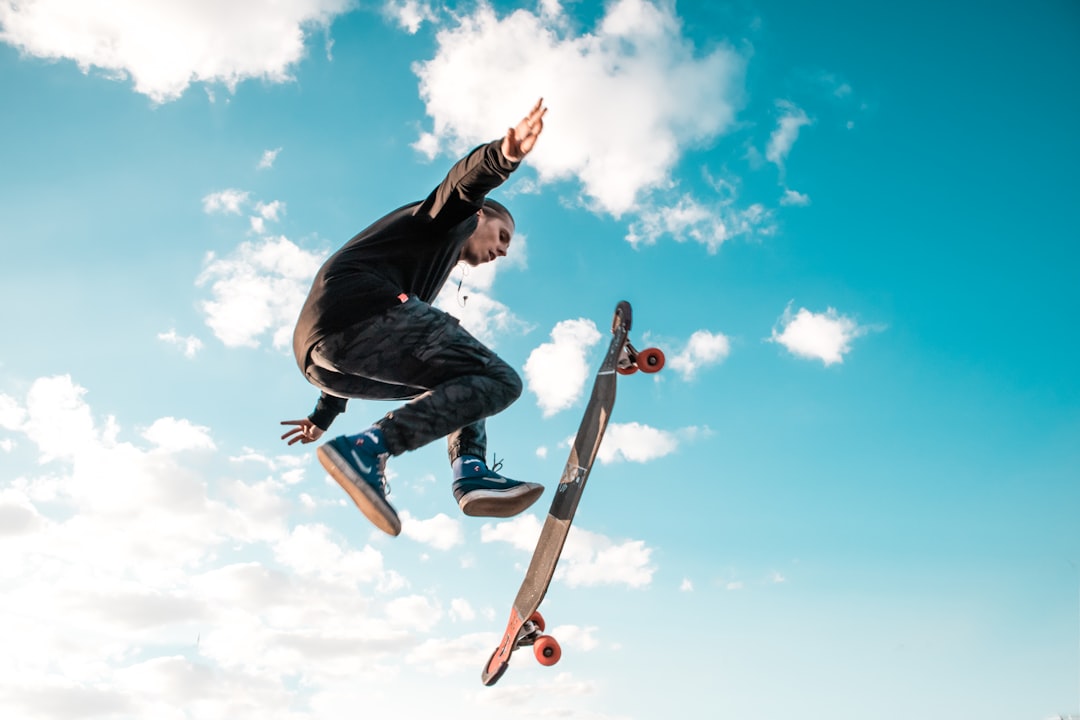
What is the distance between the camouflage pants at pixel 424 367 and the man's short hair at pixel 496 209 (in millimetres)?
926

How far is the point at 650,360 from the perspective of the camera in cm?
621

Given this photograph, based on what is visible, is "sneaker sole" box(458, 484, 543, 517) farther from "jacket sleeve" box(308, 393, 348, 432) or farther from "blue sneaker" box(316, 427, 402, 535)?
"jacket sleeve" box(308, 393, 348, 432)

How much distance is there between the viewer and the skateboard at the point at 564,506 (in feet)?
19.7

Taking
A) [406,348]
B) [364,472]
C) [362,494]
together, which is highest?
[406,348]

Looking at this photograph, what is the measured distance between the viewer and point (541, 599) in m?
6.00

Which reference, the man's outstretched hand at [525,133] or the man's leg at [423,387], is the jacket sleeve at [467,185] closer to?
the man's outstretched hand at [525,133]

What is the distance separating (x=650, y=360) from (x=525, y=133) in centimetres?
249

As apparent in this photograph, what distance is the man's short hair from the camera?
548 centimetres

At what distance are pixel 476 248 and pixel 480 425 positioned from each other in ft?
4.13

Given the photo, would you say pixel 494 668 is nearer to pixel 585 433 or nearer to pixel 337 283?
pixel 585 433

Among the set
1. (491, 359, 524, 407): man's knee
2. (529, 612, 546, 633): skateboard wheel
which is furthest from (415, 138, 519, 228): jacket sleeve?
Result: (529, 612, 546, 633): skateboard wheel

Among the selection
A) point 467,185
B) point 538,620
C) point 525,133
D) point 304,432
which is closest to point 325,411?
point 304,432

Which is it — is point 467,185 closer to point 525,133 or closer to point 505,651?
point 525,133

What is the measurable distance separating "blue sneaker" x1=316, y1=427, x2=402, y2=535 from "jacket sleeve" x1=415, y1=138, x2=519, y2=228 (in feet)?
4.75
